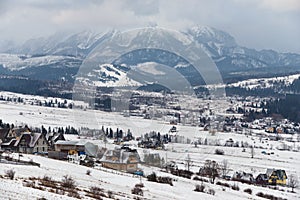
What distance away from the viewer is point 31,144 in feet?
131

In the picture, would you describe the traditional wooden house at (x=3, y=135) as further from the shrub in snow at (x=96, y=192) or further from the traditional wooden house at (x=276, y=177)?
the traditional wooden house at (x=276, y=177)

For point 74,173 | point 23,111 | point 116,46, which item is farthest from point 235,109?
point 74,173

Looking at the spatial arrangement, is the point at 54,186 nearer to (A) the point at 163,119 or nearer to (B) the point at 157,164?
(B) the point at 157,164

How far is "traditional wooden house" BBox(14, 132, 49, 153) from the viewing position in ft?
130

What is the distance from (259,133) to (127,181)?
88006 mm

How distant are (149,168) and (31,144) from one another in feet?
35.2

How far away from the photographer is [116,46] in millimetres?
32719

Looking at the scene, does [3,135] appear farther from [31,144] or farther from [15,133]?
[31,144]

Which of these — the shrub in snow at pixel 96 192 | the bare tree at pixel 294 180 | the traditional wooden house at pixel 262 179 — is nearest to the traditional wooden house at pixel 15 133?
the traditional wooden house at pixel 262 179

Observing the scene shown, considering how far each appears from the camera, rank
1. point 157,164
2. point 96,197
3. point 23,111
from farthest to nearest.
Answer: point 23,111 → point 157,164 → point 96,197

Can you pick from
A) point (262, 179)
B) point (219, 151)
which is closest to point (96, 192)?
point (262, 179)

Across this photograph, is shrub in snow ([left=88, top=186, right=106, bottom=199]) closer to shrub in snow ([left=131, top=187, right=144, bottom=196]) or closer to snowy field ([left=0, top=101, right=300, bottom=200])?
snowy field ([left=0, top=101, right=300, bottom=200])

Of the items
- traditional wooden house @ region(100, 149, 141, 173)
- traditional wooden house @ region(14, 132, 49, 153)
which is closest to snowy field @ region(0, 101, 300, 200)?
traditional wooden house @ region(100, 149, 141, 173)

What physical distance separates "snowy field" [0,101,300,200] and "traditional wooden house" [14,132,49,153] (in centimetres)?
1043
